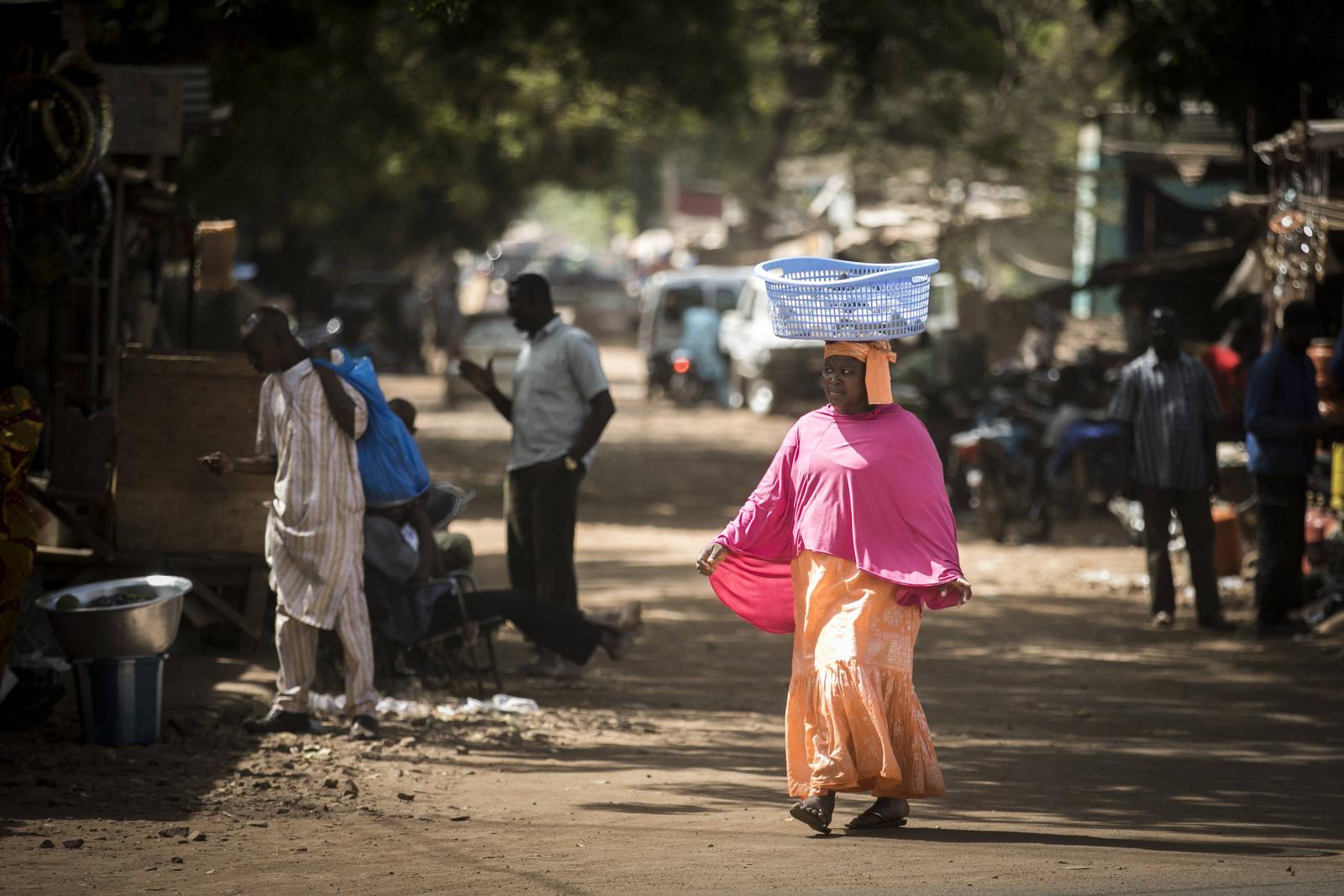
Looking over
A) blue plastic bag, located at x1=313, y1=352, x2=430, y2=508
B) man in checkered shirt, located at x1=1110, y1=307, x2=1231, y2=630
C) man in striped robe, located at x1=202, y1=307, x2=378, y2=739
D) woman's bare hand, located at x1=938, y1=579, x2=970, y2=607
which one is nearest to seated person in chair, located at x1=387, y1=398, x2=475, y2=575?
blue plastic bag, located at x1=313, y1=352, x2=430, y2=508

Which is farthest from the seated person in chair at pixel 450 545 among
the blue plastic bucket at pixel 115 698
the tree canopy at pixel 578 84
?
the tree canopy at pixel 578 84

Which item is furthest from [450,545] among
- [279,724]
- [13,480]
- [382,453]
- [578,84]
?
[578,84]

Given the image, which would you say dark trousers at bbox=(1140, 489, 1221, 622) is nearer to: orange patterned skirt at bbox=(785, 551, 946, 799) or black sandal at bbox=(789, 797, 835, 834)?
orange patterned skirt at bbox=(785, 551, 946, 799)

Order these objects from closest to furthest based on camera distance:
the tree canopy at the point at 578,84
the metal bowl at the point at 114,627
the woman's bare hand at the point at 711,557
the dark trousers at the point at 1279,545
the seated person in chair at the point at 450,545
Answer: the woman's bare hand at the point at 711,557, the metal bowl at the point at 114,627, the seated person in chair at the point at 450,545, the dark trousers at the point at 1279,545, the tree canopy at the point at 578,84

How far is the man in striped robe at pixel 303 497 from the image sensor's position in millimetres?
7039

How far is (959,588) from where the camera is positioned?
18.4 ft

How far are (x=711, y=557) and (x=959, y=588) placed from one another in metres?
0.87

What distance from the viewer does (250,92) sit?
740 inches

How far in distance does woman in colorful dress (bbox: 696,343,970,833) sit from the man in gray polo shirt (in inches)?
112

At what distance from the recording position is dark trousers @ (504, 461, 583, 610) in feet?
28.5

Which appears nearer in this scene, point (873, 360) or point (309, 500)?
point (873, 360)

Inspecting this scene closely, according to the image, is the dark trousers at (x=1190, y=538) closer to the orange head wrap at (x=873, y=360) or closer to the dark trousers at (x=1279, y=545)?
the dark trousers at (x=1279, y=545)

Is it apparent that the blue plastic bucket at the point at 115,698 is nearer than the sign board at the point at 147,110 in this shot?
Yes

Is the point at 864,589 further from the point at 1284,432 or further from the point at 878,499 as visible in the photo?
the point at 1284,432
